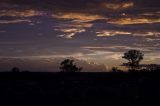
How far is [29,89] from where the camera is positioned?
Result: 1476 inches

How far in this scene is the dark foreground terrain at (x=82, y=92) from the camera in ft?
115

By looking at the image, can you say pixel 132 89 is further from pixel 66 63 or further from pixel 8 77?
pixel 66 63

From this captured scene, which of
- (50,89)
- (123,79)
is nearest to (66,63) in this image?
(123,79)

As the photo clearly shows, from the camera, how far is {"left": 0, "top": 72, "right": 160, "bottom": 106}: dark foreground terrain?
3506 cm

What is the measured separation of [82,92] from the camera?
39156mm

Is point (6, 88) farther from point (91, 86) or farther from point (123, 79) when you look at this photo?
point (123, 79)

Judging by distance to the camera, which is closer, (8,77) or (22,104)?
(22,104)

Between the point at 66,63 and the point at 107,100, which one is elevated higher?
the point at 66,63

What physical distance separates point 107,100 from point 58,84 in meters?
6.41

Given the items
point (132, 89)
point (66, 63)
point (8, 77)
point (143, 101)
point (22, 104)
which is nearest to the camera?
point (22, 104)

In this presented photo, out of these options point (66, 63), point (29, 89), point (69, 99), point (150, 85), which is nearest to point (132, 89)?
point (150, 85)

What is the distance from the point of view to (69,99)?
37125 millimetres

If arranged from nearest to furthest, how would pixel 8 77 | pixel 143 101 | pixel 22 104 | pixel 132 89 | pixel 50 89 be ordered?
pixel 22 104 < pixel 143 101 < pixel 50 89 < pixel 132 89 < pixel 8 77

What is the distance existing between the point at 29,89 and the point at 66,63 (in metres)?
62.4
